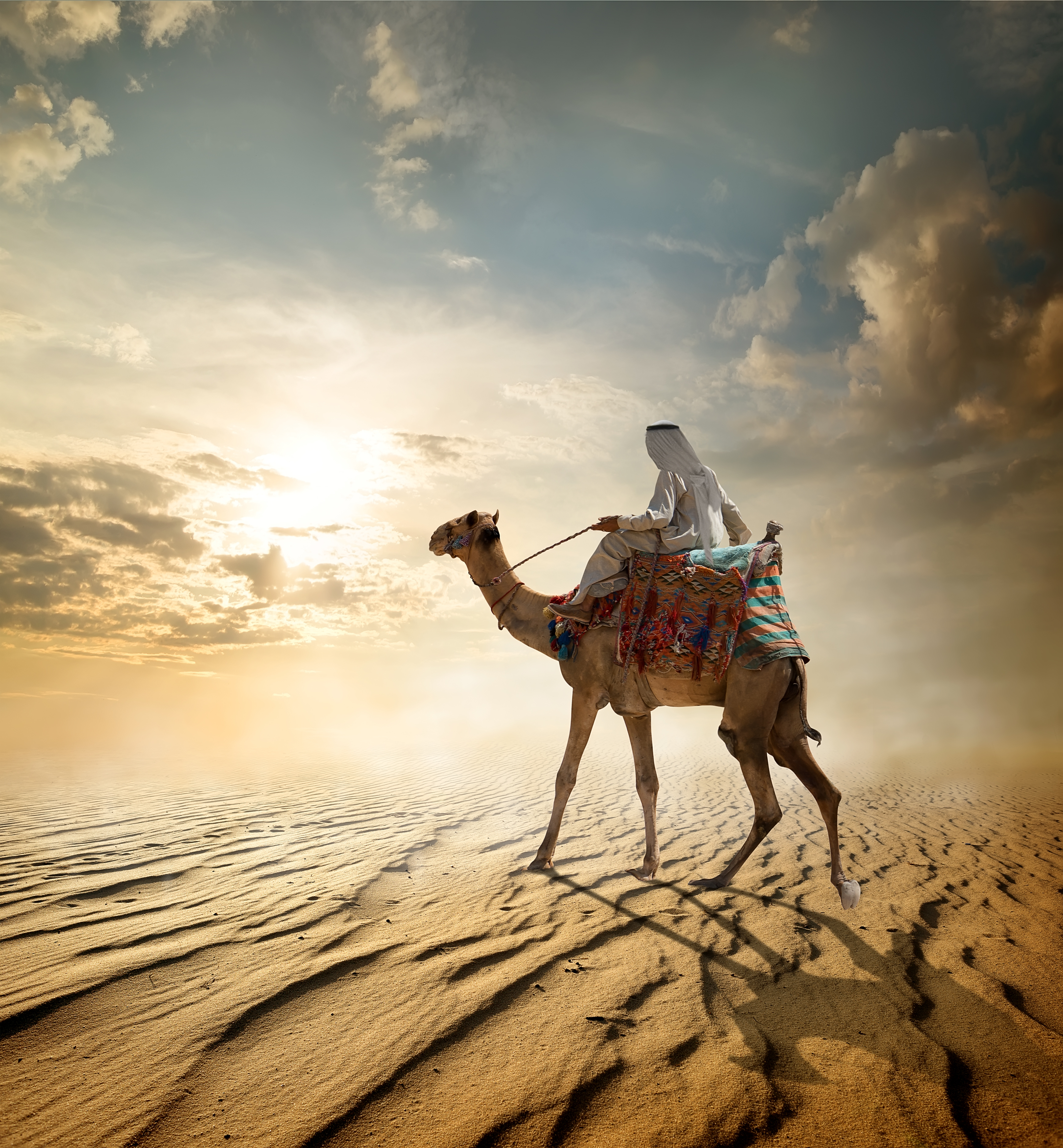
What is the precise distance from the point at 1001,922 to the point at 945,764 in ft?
66.4

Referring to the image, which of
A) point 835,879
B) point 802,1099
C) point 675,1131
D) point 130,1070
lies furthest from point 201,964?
point 835,879

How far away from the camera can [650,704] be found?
19.1 ft

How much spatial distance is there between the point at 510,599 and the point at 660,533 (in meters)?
1.87

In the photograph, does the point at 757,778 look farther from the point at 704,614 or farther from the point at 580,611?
the point at 580,611

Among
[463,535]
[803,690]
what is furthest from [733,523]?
[463,535]

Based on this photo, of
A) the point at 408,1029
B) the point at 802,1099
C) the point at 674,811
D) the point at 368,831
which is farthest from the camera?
the point at 674,811

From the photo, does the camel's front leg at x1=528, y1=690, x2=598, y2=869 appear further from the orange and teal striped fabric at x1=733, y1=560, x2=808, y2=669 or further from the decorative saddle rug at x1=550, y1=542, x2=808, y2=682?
the orange and teal striped fabric at x1=733, y1=560, x2=808, y2=669

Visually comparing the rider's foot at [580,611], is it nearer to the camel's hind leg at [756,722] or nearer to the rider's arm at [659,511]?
the rider's arm at [659,511]

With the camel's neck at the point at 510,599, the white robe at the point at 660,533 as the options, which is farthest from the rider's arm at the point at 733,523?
the camel's neck at the point at 510,599

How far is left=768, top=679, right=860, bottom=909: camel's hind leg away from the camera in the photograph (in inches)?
197

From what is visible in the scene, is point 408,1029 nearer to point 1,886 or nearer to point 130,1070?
point 130,1070

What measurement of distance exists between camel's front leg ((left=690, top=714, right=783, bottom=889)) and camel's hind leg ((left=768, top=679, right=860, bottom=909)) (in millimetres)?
143

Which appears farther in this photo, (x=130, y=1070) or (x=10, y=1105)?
(x=130, y=1070)

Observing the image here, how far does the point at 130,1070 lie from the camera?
250 centimetres
